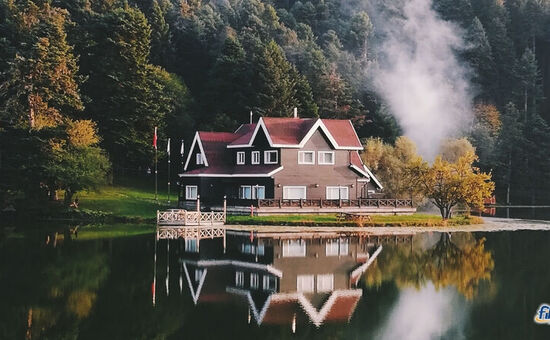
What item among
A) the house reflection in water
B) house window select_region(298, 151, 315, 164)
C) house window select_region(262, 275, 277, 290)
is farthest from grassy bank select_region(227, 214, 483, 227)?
house window select_region(262, 275, 277, 290)

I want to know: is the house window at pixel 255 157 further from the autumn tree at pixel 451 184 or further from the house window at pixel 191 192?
the autumn tree at pixel 451 184

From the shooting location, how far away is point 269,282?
29250mm

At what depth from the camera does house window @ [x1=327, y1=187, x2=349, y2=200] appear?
2450 inches

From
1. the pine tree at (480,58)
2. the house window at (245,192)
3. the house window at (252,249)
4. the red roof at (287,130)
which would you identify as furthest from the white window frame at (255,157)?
the pine tree at (480,58)

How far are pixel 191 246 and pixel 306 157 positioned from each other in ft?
73.9

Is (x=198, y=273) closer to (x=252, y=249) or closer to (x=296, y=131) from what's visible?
(x=252, y=249)

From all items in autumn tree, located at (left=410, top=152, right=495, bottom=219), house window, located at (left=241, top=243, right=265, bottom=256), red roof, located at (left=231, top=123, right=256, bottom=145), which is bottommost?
house window, located at (left=241, top=243, right=265, bottom=256)

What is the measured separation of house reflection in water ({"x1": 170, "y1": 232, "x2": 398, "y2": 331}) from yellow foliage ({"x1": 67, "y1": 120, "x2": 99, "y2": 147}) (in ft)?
88.4

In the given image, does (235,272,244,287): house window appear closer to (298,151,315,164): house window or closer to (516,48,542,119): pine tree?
(298,151,315,164): house window

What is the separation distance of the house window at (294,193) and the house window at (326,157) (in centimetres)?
279

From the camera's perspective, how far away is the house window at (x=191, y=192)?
6469cm

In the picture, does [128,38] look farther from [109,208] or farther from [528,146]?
[528,146]

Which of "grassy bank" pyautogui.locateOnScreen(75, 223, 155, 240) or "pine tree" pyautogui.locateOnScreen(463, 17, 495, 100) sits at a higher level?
"pine tree" pyautogui.locateOnScreen(463, 17, 495, 100)

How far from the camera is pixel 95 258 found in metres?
34.9
